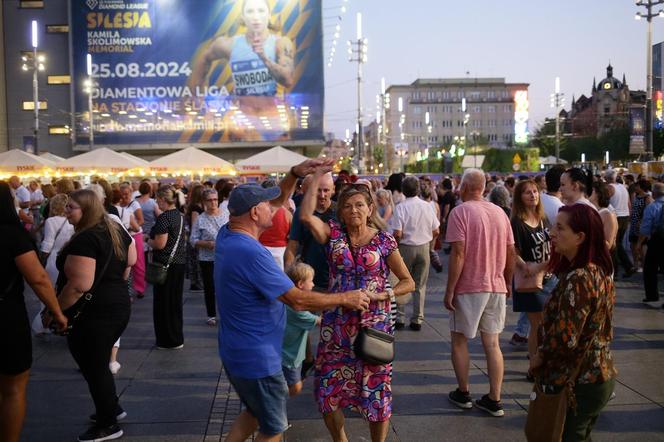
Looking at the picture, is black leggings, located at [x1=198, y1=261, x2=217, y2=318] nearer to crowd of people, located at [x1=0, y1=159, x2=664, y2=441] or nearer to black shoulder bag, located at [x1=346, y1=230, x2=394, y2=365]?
crowd of people, located at [x1=0, y1=159, x2=664, y2=441]

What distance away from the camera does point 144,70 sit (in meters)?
53.8

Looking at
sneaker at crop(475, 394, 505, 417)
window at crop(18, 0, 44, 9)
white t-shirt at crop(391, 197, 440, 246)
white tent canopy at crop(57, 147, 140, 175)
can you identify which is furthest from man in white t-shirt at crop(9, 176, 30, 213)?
window at crop(18, 0, 44, 9)

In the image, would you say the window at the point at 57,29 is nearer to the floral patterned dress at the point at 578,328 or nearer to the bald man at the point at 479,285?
the bald man at the point at 479,285

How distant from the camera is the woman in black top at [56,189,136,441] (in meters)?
4.88

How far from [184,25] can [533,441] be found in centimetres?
5379

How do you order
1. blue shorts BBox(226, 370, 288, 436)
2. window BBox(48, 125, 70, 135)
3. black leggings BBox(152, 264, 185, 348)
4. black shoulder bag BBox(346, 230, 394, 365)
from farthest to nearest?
window BBox(48, 125, 70, 135) < black leggings BBox(152, 264, 185, 348) < black shoulder bag BBox(346, 230, 394, 365) < blue shorts BBox(226, 370, 288, 436)

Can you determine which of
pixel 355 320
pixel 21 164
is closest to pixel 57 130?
pixel 21 164

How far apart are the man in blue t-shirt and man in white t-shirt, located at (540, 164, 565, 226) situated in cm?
413

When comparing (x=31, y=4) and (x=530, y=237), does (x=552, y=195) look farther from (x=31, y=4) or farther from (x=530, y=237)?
(x=31, y=4)

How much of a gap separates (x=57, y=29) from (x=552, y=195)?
178 ft

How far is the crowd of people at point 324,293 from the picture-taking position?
3492 mm

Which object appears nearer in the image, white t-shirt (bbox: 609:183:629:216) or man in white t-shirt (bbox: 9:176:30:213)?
white t-shirt (bbox: 609:183:629:216)

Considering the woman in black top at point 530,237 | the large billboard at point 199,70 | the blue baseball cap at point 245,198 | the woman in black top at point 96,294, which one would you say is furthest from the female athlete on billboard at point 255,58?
the blue baseball cap at point 245,198

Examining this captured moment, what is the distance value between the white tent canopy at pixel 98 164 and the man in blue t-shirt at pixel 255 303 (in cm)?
1908
